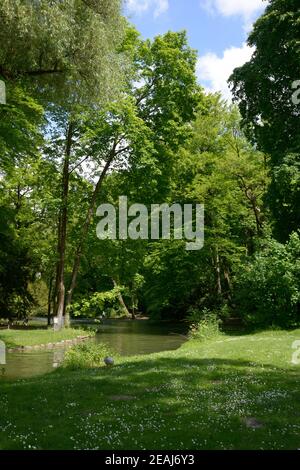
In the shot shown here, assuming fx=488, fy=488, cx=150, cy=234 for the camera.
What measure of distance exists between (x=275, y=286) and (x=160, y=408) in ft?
57.7

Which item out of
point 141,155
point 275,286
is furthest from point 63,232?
point 275,286

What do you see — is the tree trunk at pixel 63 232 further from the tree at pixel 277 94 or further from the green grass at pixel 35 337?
the tree at pixel 277 94

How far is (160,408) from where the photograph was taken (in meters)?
9.38

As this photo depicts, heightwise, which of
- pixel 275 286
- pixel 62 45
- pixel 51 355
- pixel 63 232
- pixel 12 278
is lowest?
pixel 51 355

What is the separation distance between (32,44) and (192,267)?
28.4m

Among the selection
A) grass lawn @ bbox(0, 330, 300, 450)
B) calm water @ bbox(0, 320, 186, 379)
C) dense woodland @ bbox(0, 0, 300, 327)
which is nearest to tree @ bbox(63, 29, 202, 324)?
dense woodland @ bbox(0, 0, 300, 327)

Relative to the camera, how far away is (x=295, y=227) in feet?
98.1

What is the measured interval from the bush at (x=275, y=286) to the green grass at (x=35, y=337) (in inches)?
416

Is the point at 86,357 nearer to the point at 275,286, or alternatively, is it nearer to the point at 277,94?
the point at 275,286

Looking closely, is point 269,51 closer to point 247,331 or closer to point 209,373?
point 247,331

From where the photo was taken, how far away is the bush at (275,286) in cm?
2534

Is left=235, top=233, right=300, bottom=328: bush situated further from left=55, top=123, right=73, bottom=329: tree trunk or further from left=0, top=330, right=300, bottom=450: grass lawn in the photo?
left=55, top=123, right=73, bottom=329: tree trunk

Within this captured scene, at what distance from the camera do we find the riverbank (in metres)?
24.4
